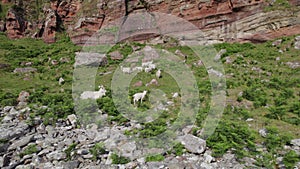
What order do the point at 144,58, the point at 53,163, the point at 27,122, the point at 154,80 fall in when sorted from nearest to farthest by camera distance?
the point at 53,163 → the point at 27,122 → the point at 154,80 → the point at 144,58

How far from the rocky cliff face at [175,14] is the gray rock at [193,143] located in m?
18.1

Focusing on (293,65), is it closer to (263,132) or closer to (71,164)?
(263,132)

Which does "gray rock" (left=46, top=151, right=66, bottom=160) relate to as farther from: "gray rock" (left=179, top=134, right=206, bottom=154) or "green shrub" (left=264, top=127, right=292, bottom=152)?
"green shrub" (left=264, top=127, right=292, bottom=152)

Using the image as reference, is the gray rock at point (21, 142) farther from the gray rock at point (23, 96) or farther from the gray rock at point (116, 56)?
the gray rock at point (116, 56)

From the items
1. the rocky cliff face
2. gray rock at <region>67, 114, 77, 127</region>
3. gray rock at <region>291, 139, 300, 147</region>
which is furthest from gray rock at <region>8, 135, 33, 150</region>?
the rocky cliff face

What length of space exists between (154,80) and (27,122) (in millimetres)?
7860

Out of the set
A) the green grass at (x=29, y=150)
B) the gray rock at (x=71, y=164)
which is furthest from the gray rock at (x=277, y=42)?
the green grass at (x=29, y=150)

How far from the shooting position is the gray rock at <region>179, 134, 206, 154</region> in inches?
259

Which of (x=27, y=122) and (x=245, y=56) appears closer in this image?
(x=27, y=122)

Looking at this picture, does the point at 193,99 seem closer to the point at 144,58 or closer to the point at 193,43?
the point at 144,58

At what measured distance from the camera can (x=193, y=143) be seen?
22.4 ft

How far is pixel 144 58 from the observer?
20328mm

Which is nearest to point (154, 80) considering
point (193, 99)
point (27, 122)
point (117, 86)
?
point (117, 86)

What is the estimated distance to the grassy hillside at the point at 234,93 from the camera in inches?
284
